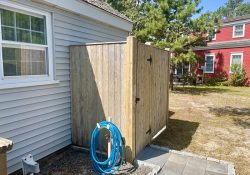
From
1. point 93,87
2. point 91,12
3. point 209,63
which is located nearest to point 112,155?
point 93,87

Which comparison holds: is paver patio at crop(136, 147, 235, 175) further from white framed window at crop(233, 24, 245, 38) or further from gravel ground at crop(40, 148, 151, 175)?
white framed window at crop(233, 24, 245, 38)

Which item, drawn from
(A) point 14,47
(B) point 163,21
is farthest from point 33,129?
(B) point 163,21

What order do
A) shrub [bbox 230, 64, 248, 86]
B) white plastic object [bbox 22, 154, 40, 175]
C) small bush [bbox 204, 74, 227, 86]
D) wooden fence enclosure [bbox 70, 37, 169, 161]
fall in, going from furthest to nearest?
small bush [bbox 204, 74, 227, 86]
shrub [bbox 230, 64, 248, 86]
wooden fence enclosure [bbox 70, 37, 169, 161]
white plastic object [bbox 22, 154, 40, 175]

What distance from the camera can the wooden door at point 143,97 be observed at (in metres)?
3.87

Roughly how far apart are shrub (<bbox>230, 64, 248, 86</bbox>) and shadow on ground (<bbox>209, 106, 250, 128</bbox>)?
9324 millimetres

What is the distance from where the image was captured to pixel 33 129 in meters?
3.69

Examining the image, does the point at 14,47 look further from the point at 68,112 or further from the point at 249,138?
the point at 249,138

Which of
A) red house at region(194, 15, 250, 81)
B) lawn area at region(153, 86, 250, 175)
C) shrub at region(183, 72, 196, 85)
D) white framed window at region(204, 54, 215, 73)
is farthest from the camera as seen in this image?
white framed window at region(204, 54, 215, 73)

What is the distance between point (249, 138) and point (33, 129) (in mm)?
5206

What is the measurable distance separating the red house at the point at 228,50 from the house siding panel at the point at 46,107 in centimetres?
1614

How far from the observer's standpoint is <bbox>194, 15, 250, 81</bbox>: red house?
1739 cm

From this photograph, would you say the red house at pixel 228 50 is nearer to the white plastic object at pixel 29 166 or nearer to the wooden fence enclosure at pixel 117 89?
the wooden fence enclosure at pixel 117 89

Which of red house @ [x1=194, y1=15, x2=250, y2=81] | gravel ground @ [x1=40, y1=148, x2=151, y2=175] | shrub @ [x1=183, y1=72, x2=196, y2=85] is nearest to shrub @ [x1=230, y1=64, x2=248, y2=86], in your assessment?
red house @ [x1=194, y1=15, x2=250, y2=81]

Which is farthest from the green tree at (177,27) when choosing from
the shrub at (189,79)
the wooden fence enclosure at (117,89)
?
the wooden fence enclosure at (117,89)
